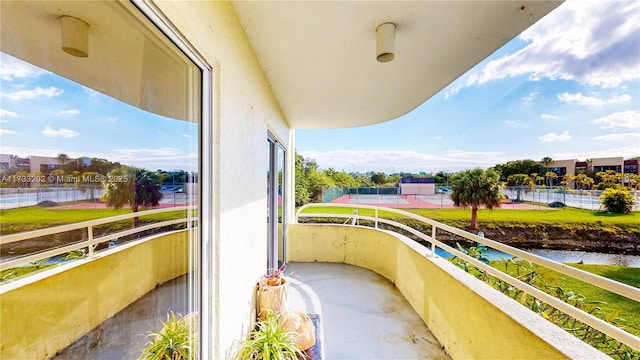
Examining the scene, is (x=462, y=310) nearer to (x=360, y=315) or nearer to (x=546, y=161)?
(x=360, y=315)

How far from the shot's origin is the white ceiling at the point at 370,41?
4.74 feet

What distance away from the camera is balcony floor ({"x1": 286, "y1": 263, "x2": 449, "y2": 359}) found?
211cm

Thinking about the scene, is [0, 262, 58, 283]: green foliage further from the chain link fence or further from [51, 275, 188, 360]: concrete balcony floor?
the chain link fence

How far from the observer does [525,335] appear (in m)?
1.37

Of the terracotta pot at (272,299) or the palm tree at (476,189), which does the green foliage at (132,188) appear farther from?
the palm tree at (476,189)

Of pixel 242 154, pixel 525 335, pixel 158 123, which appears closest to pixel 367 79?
pixel 242 154

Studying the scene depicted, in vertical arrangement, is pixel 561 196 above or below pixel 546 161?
below

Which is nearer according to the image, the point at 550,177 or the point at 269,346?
the point at 269,346

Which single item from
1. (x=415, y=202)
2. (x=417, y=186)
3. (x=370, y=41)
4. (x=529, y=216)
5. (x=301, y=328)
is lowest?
(x=529, y=216)

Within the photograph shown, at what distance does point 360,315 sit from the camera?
2.65 metres

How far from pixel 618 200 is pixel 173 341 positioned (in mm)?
9845

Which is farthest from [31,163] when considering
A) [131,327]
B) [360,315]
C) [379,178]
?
[379,178]

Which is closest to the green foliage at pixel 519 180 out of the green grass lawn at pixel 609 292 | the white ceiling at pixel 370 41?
the green grass lawn at pixel 609 292

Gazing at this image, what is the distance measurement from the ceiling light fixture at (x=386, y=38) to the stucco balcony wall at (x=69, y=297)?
163 cm
